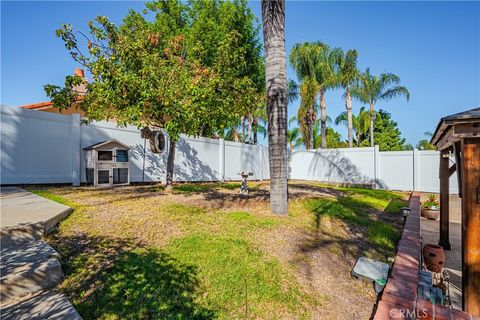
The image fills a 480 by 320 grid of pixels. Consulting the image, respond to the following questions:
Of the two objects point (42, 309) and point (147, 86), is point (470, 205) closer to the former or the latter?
point (42, 309)

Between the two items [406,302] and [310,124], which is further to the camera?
[310,124]

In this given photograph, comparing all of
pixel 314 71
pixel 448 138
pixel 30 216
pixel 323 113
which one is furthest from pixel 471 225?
pixel 314 71


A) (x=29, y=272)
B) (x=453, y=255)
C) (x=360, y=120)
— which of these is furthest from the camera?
(x=360, y=120)

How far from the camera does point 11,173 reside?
7324 millimetres

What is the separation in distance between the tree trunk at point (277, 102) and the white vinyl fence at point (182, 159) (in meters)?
6.67

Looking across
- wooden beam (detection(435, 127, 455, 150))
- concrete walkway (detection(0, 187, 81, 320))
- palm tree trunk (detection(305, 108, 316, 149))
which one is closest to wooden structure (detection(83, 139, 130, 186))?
concrete walkway (detection(0, 187, 81, 320))

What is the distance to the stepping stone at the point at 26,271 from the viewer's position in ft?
7.54

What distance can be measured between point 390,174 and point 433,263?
11.6 meters

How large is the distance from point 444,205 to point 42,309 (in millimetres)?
6896

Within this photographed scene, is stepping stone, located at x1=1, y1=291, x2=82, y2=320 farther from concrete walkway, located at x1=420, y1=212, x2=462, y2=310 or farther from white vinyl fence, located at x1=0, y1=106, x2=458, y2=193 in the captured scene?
white vinyl fence, located at x1=0, y1=106, x2=458, y2=193

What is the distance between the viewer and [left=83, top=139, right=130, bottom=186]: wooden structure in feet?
27.7

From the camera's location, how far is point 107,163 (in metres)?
8.68

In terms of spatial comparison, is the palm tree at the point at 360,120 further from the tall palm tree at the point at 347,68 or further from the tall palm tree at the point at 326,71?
the tall palm tree at the point at 326,71

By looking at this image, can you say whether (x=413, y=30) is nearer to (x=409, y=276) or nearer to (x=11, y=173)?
(x=409, y=276)
